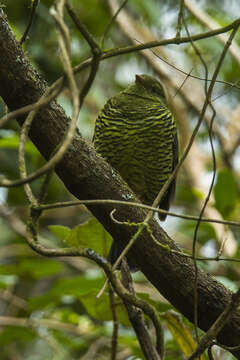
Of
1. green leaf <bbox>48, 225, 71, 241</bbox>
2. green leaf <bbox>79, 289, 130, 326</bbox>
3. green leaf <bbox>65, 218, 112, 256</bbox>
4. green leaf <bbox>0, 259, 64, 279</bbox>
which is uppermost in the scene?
green leaf <bbox>65, 218, 112, 256</bbox>

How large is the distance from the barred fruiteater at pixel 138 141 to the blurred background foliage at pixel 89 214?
12.5 inches

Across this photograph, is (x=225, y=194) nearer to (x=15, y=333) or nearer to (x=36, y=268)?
(x=36, y=268)

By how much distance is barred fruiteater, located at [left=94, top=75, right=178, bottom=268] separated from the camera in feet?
10.1

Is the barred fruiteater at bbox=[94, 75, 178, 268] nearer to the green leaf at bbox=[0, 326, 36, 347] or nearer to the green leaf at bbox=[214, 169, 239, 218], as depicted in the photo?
the green leaf at bbox=[214, 169, 239, 218]

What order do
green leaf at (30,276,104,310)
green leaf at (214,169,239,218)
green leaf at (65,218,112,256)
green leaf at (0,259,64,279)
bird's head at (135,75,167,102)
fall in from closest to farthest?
1. green leaf at (65,218,112,256)
2. green leaf at (30,276,104,310)
3. green leaf at (0,259,64,279)
4. green leaf at (214,169,239,218)
5. bird's head at (135,75,167,102)

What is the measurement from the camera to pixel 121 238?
1.99 m

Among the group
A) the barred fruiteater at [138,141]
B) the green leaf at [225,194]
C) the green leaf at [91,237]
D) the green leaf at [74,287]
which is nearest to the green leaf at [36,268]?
the green leaf at [74,287]

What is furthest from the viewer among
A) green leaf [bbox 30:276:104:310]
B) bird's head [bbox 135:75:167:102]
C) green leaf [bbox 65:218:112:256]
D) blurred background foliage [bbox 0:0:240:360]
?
bird's head [bbox 135:75:167:102]

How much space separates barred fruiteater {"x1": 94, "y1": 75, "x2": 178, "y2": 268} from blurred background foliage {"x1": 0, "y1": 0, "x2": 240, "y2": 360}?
0.32 m

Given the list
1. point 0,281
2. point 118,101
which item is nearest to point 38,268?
point 0,281

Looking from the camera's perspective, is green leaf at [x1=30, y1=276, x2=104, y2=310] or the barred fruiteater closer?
green leaf at [x1=30, y1=276, x2=104, y2=310]

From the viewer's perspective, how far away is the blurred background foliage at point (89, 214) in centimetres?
282

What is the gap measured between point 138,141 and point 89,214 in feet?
5.87

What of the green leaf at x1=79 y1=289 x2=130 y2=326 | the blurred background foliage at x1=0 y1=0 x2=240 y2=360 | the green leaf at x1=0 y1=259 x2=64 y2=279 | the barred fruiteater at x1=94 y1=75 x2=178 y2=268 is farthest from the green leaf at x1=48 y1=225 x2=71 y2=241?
the barred fruiteater at x1=94 y1=75 x2=178 y2=268
